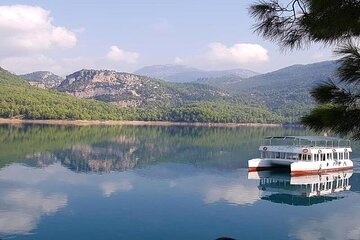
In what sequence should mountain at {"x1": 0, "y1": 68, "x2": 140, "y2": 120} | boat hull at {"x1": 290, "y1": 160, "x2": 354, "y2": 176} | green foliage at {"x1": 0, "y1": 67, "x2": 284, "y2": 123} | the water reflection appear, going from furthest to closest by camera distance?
green foliage at {"x1": 0, "y1": 67, "x2": 284, "y2": 123}
mountain at {"x1": 0, "y1": 68, "x2": 140, "y2": 120}
boat hull at {"x1": 290, "y1": 160, "x2": 354, "y2": 176}
the water reflection

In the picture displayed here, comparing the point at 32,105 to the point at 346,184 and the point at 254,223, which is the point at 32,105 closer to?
the point at 346,184

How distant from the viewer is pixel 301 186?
30531mm

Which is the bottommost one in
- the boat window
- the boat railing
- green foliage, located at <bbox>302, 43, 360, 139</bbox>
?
the boat window

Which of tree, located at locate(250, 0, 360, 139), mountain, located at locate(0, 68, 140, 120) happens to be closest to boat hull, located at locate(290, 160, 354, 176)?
tree, located at locate(250, 0, 360, 139)

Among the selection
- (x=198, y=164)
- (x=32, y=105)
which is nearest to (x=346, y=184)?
(x=198, y=164)

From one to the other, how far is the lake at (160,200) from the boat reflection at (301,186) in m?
0.07

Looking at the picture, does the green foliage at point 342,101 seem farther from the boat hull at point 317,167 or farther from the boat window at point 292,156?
the boat window at point 292,156

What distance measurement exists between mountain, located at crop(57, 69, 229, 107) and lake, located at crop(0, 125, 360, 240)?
12249 centimetres

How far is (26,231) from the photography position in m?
17.9

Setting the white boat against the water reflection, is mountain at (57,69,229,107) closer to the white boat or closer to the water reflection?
the white boat

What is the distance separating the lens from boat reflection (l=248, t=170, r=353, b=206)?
26.5 metres

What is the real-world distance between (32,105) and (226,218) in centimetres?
7908

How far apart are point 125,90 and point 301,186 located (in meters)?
150

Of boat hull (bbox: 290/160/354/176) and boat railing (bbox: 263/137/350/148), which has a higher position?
boat railing (bbox: 263/137/350/148)
